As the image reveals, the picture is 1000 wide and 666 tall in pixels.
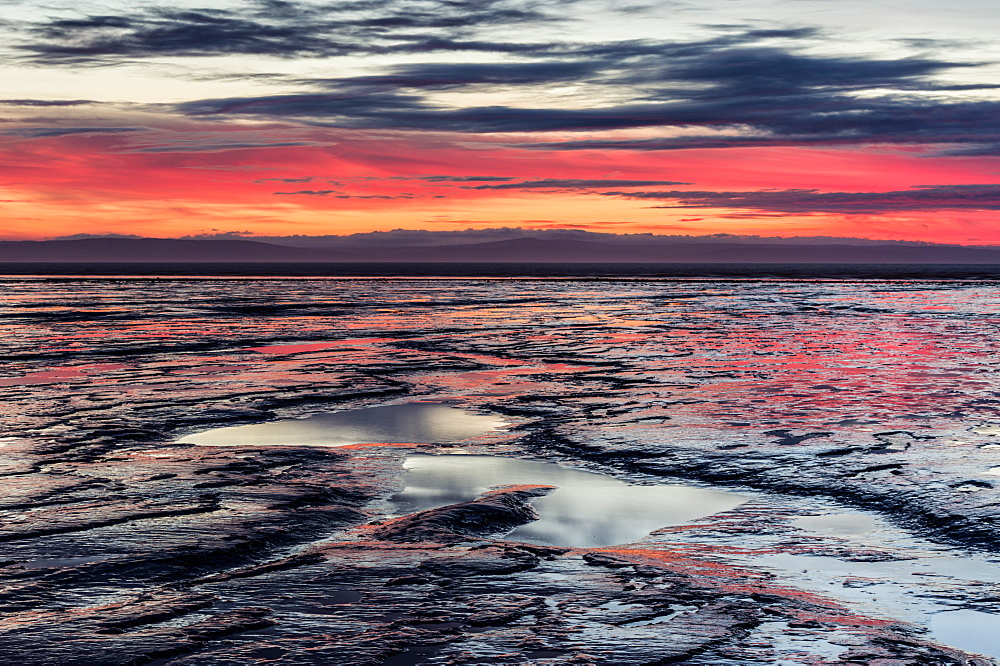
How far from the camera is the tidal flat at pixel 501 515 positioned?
4562 millimetres

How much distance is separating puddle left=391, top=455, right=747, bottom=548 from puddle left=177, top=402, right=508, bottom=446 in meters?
1.28

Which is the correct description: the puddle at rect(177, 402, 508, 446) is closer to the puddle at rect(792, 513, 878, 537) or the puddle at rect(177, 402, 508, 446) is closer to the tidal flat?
the tidal flat

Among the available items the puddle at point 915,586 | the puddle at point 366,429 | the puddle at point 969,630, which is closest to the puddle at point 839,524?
the puddle at point 915,586

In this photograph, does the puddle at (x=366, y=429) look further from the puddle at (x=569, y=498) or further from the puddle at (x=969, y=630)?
the puddle at (x=969, y=630)

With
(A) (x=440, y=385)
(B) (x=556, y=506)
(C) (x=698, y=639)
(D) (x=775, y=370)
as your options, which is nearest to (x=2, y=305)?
(A) (x=440, y=385)

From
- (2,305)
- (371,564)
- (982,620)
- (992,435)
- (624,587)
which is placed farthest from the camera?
(2,305)

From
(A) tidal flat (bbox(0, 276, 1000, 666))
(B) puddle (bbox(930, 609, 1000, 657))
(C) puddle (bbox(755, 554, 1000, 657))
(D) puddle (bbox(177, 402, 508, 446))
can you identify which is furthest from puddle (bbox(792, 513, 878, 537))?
(D) puddle (bbox(177, 402, 508, 446))

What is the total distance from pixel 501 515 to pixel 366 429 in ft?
13.9

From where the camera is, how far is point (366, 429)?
1080cm

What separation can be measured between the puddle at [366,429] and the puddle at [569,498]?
128 cm

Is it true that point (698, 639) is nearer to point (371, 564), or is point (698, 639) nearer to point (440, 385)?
point (371, 564)

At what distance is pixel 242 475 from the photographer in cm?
817

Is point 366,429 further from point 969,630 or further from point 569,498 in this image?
point 969,630

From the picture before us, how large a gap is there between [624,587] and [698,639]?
0.78m
